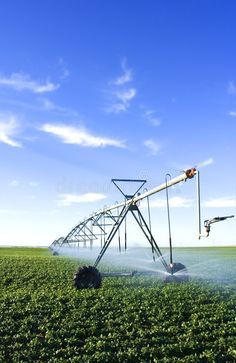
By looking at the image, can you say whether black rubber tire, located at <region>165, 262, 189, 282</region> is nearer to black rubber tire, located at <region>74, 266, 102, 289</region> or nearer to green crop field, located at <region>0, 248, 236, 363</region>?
green crop field, located at <region>0, 248, 236, 363</region>

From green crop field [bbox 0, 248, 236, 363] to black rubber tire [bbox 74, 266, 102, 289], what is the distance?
1.49 ft

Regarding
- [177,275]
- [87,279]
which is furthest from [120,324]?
[177,275]

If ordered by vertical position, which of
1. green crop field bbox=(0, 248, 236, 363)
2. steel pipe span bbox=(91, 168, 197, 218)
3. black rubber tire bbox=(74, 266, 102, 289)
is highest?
steel pipe span bbox=(91, 168, 197, 218)

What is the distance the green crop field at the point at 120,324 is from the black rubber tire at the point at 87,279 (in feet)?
1.49

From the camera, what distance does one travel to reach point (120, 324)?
1642 cm

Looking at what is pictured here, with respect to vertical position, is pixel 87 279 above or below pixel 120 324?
above

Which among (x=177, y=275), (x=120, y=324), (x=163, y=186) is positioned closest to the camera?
(x=120, y=324)

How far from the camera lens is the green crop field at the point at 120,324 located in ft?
45.6

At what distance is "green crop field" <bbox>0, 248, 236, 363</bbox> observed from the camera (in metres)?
13.9

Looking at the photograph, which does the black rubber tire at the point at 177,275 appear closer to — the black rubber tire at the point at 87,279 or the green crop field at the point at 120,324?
the green crop field at the point at 120,324

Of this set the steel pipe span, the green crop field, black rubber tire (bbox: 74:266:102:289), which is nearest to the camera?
the green crop field

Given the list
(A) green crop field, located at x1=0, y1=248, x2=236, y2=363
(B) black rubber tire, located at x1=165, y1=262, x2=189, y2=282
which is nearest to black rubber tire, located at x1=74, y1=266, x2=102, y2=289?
(A) green crop field, located at x1=0, y1=248, x2=236, y2=363

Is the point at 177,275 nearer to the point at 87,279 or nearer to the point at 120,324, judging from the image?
the point at 87,279

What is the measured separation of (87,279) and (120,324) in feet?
24.3
